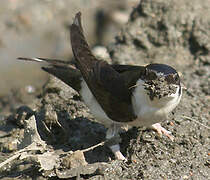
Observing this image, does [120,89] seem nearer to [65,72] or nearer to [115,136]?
[115,136]

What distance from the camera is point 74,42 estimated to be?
435 centimetres

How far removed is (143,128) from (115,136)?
1.19 feet

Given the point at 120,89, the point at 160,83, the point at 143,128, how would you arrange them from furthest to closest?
the point at 143,128 → the point at 120,89 → the point at 160,83

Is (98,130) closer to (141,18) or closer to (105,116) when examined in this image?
(105,116)

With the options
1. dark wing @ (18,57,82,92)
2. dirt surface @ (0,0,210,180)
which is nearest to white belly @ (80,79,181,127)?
dirt surface @ (0,0,210,180)

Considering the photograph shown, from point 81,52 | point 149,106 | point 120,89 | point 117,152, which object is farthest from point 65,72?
point 149,106

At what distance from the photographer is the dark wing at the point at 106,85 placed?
388cm

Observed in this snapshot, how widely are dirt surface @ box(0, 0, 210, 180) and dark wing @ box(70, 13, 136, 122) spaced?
1.20ft

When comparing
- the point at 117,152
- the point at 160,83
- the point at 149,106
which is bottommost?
the point at 117,152

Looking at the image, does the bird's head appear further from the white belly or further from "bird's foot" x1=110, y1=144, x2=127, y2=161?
"bird's foot" x1=110, y1=144, x2=127, y2=161

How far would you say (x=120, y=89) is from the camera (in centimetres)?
394

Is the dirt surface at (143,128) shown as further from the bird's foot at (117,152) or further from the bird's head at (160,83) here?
the bird's head at (160,83)

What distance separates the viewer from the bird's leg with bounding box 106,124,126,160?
3963 mm

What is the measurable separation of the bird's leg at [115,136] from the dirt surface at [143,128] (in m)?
0.07
